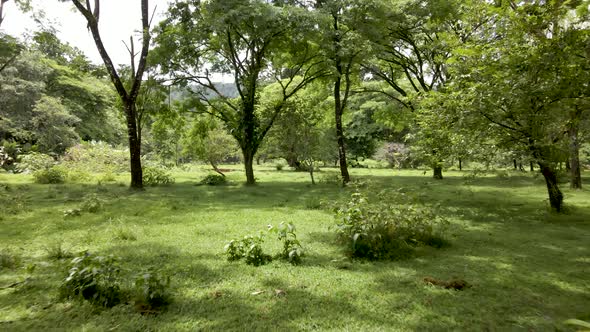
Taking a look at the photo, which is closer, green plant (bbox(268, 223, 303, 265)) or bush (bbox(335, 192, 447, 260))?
green plant (bbox(268, 223, 303, 265))

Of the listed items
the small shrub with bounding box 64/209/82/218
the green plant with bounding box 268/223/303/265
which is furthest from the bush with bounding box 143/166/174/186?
the green plant with bounding box 268/223/303/265

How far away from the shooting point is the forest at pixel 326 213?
3.89 metres

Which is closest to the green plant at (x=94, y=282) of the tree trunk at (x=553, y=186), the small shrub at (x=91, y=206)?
the small shrub at (x=91, y=206)

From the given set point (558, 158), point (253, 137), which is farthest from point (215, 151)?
point (558, 158)

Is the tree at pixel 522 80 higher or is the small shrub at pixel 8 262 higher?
the tree at pixel 522 80

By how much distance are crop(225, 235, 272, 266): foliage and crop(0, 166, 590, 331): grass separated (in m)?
0.22

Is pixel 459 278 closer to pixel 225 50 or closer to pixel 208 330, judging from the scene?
pixel 208 330

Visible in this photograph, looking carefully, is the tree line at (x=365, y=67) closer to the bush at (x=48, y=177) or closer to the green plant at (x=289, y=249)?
the bush at (x=48, y=177)

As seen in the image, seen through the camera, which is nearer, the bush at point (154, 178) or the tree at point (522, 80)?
the tree at point (522, 80)

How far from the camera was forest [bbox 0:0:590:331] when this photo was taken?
153 inches

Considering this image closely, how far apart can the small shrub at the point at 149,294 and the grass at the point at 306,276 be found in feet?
0.44

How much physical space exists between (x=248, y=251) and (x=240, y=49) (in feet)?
52.5

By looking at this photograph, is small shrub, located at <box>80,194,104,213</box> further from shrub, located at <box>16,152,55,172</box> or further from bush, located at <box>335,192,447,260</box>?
shrub, located at <box>16,152,55,172</box>

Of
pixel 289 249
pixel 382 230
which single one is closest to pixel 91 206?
pixel 289 249
